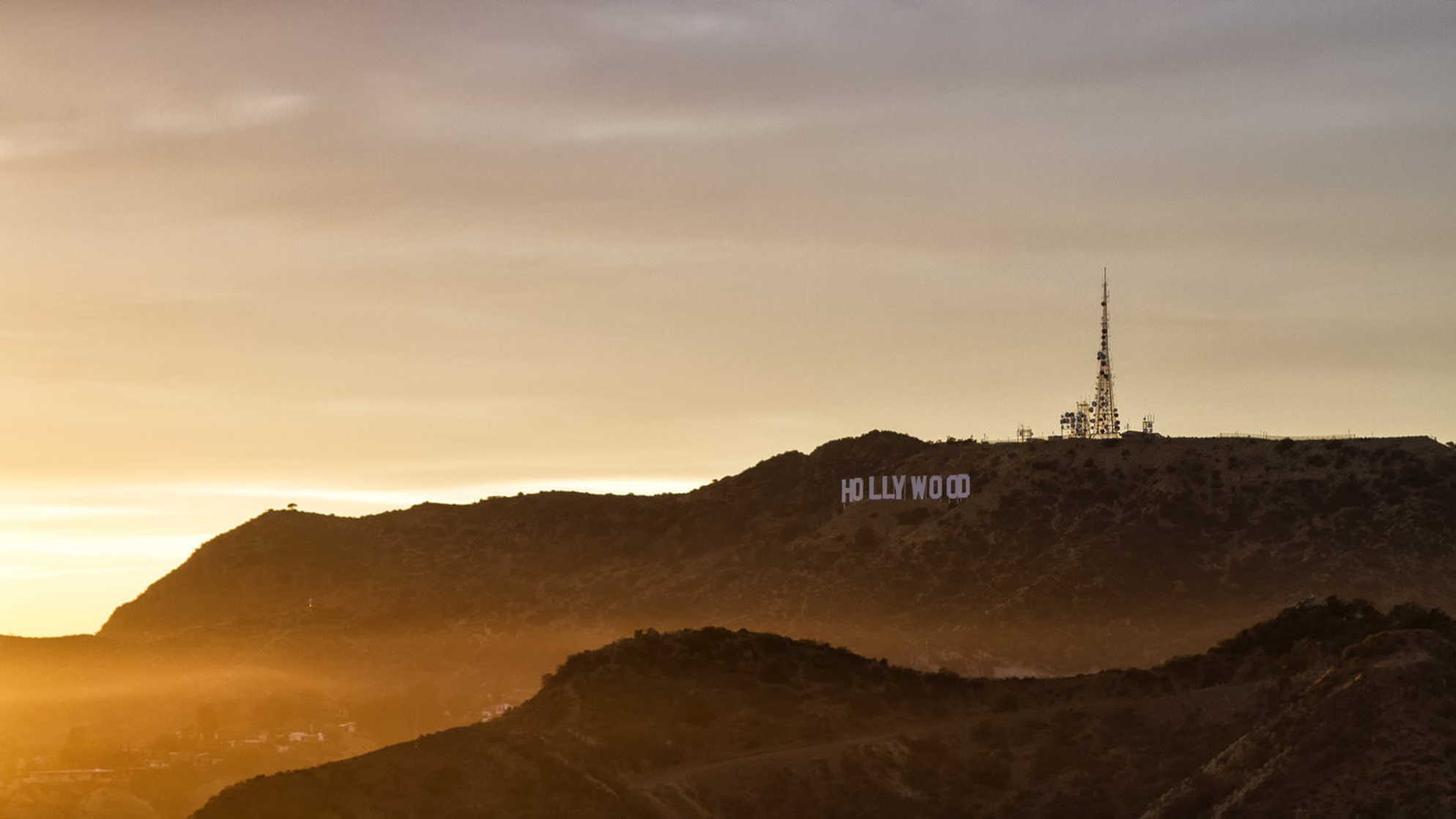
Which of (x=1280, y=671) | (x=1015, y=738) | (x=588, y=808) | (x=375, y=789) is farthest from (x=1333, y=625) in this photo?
(x=375, y=789)

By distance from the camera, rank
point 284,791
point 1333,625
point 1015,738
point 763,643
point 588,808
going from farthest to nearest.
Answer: point 763,643 → point 1333,625 → point 1015,738 → point 588,808 → point 284,791

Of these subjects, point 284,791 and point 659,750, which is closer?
point 284,791

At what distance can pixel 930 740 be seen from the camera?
139 metres

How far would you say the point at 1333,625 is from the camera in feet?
488

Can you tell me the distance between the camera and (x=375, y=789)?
364 feet

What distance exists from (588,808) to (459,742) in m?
8.50

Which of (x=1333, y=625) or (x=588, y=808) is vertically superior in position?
(x=1333, y=625)

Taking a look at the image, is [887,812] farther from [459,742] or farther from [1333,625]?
[1333,625]

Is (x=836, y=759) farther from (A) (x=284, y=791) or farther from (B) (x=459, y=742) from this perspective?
(A) (x=284, y=791)

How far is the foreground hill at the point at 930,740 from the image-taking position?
110938 millimetres

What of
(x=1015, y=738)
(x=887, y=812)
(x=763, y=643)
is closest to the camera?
(x=887, y=812)

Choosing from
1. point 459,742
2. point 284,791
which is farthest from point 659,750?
point 284,791

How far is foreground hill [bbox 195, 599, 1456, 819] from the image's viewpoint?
11094cm

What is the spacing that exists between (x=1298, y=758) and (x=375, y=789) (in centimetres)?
5025
